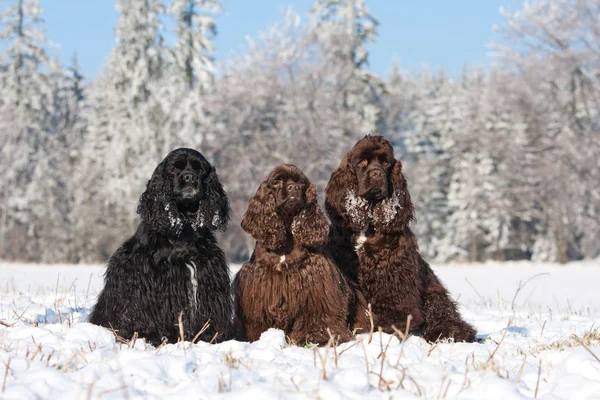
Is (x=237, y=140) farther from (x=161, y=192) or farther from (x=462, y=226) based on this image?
(x=161, y=192)

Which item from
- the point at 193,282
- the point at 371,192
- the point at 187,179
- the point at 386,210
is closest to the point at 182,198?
the point at 187,179

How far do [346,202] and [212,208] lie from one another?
3.98 ft

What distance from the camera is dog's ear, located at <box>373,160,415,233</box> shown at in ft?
19.2

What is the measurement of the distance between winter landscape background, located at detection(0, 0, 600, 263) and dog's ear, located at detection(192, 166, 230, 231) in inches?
957

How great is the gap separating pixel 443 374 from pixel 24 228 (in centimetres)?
3917

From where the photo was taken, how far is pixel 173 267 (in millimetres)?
5371

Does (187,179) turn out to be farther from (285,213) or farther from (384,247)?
(384,247)

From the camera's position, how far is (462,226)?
44.9 m

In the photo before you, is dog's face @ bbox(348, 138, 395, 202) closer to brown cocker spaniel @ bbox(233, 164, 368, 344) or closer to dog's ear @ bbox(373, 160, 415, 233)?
dog's ear @ bbox(373, 160, 415, 233)

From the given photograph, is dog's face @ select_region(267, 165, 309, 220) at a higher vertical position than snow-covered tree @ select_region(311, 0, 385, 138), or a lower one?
lower

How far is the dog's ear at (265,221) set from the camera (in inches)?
219

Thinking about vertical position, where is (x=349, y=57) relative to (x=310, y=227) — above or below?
above

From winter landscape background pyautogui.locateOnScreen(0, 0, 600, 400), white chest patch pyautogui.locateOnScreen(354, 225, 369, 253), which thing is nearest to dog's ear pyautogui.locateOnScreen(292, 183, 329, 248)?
white chest patch pyautogui.locateOnScreen(354, 225, 369, 253)

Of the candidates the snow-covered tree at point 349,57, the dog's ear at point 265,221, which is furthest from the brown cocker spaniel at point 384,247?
the snow-covered tree at point 349,57
